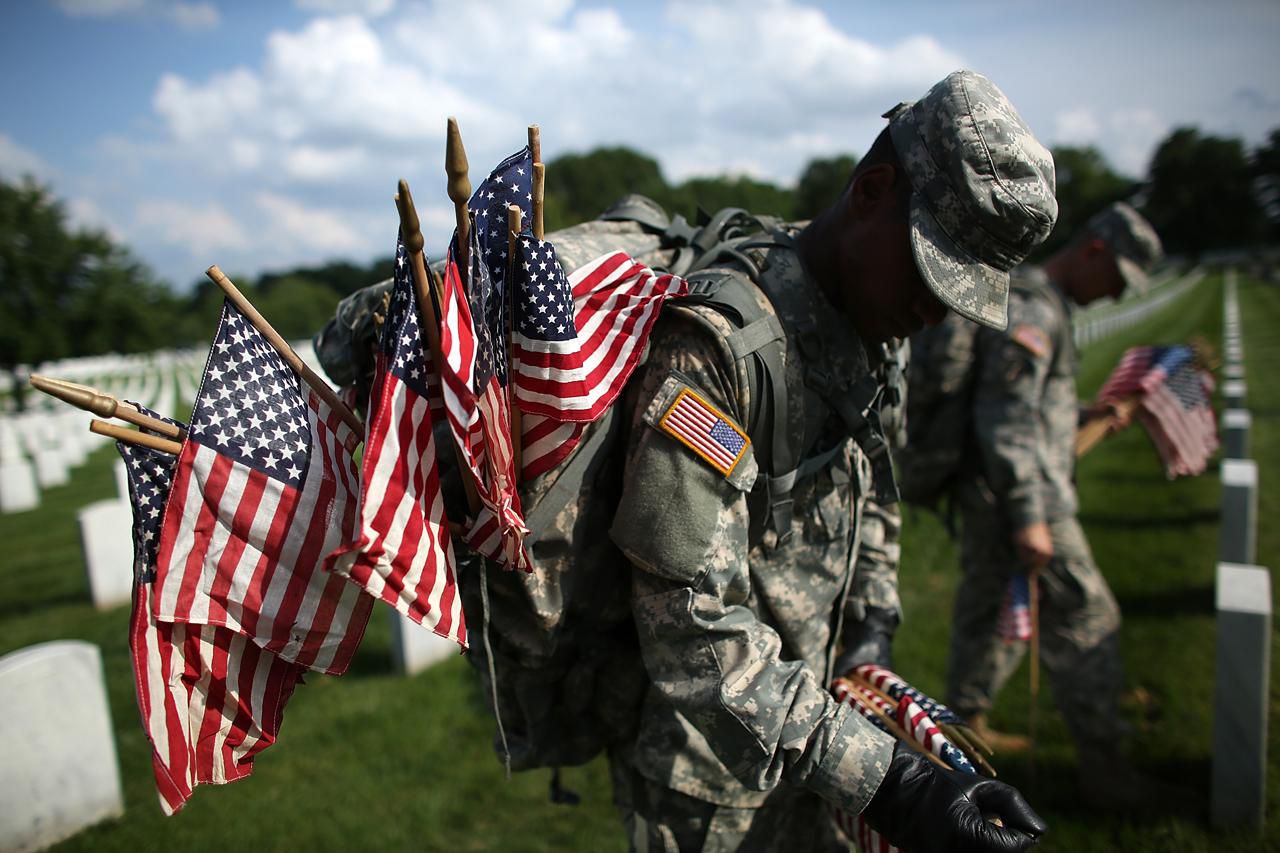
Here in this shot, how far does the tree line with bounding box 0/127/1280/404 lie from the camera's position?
19266 millimetres

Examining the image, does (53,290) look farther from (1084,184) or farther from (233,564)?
(1084,184)

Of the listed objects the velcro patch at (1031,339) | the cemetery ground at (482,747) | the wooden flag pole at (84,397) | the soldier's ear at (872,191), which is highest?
the soldier's ear at (872,191)

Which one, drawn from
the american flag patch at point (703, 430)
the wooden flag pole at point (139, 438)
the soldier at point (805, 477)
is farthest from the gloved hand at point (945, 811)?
the wooden flag pole at point (139, 438)

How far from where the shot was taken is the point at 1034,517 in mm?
3828

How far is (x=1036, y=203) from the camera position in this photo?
1.77m

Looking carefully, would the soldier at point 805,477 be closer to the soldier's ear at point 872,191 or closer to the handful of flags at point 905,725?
the soldier's ear at point 872,191

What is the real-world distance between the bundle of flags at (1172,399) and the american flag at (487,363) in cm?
483

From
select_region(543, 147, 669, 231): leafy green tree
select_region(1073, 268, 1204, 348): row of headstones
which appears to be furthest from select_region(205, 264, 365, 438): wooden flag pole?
select_region(543, 147, 669, 231): leafy green tree

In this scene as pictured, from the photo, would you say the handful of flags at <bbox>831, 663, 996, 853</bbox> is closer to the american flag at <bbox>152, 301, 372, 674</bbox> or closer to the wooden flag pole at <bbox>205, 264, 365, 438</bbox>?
the american flag at <bbox>152, 301, 372, 674</bbox>

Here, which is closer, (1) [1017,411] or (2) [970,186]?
(2) [970,186]

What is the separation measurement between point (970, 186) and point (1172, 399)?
14.2ft

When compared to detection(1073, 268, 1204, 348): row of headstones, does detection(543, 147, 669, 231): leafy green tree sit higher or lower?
higher

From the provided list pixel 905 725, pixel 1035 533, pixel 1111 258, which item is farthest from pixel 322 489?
pixel 1111 258

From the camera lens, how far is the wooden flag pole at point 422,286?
1426mm
